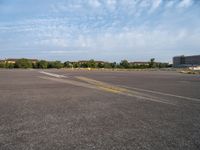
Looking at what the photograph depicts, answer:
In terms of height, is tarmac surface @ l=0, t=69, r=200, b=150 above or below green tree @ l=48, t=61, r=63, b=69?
below

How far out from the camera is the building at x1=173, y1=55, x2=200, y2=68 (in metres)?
140

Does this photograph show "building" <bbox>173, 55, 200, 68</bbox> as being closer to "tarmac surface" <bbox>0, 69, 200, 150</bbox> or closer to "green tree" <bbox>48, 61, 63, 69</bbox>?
"green tree" <bbox>48, 61, 63, 69</bbox>

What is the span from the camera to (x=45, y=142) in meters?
4.04

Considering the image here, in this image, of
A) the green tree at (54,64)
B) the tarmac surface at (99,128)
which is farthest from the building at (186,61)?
the tarmac surface at (99,128)

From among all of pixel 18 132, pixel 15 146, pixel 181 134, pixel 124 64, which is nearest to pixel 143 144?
pixel 181 134

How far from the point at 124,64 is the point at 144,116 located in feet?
426

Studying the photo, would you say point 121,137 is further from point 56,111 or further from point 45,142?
point 56,111

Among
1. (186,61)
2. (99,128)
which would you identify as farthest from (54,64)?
(99,128)

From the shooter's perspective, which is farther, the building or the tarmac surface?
the building

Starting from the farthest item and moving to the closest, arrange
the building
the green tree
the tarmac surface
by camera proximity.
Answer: the building → the green tree → the tarmac surface

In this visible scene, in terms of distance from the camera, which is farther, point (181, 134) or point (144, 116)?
point (144, 116)

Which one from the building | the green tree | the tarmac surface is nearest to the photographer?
the tarmac surface

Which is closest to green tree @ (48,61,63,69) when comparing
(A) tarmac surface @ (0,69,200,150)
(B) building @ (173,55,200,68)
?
(B) building @ (173,55,200,68)

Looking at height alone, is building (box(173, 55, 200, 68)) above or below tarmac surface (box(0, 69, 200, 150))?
above
